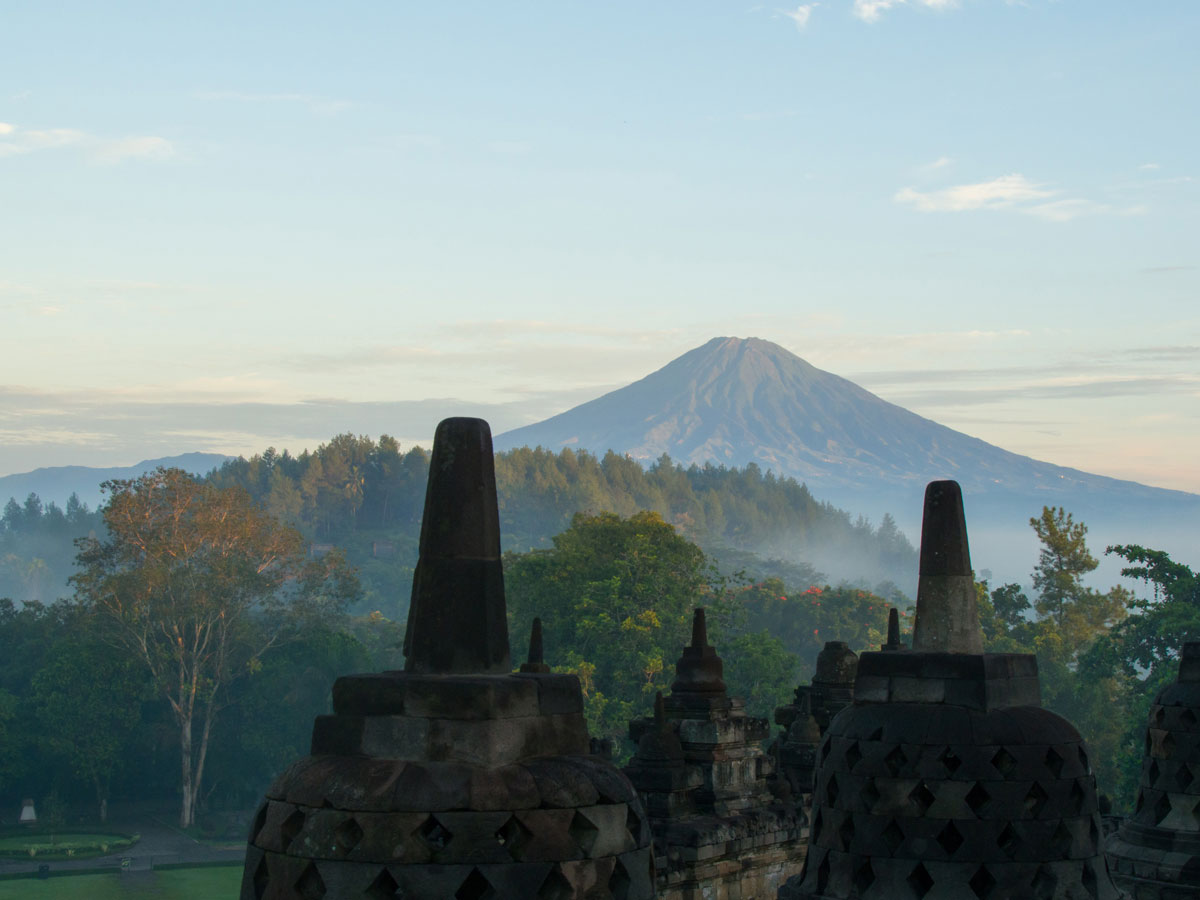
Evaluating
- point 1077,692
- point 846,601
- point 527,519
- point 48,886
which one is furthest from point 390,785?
point 527,519

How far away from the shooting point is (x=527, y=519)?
18912cm

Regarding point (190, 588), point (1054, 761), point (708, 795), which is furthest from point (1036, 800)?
point (190, 588)

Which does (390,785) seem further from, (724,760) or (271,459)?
(271,459)

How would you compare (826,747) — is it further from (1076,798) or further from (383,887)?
(383,887)

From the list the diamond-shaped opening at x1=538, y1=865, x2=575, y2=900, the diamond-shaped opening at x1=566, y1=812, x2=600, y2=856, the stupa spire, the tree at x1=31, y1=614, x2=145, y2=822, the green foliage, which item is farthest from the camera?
the tree at x1=31, y1=614, x2=145, y2=822

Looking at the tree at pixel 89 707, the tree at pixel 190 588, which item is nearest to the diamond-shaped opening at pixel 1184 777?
the tree at pixel 190 588

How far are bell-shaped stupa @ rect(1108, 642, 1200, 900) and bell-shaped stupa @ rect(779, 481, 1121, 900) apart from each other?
11.2 feet

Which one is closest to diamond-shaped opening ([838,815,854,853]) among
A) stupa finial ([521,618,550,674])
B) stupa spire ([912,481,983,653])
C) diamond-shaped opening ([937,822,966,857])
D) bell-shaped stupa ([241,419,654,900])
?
diamond-shaped opening ([937,822,966,857])

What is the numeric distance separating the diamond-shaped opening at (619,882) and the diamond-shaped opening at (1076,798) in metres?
3.56

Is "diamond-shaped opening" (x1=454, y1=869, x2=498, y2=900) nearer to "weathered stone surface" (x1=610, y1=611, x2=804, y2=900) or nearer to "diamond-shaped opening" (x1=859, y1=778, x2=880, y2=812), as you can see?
"diamond-shaped opening" (x1=859, y1=778, x2=880, y2=812)

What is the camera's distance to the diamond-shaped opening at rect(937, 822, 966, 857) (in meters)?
8.12

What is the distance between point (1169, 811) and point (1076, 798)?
165 inches

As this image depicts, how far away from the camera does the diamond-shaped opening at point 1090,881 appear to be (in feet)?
27.2

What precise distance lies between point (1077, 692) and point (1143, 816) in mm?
57055
